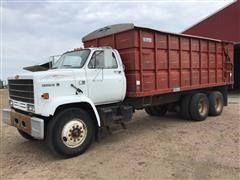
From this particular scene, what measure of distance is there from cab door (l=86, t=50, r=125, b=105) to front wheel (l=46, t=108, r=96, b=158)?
64 centimetres

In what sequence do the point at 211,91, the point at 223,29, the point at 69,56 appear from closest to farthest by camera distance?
1. the point at 69,56
2. the point at 211,91
3. the point at 223,29

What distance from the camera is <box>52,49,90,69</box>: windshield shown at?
6691 mm

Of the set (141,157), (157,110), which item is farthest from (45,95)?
(157,110)

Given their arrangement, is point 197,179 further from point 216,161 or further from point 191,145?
point 191,145

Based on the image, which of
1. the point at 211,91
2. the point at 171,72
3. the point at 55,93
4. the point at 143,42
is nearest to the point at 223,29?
the point at 211,91

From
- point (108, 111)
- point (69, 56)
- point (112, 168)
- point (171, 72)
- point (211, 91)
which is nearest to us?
point (112, 168)

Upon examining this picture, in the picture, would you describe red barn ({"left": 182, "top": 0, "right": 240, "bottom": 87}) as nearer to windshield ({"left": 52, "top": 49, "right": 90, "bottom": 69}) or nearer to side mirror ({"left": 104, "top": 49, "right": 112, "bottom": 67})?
side mirror ({"left": 104, "top": 49, "right": 112, "bottom": 67})

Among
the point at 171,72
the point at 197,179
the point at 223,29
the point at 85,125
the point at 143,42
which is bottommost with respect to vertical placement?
the point at 197,179

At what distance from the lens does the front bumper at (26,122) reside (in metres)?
5.61

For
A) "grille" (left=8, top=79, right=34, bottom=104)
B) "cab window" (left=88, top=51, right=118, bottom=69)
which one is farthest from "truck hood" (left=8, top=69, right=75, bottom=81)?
"cab window" (left=88, top=51, right=118, bottom=69)

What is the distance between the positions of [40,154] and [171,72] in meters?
4.54

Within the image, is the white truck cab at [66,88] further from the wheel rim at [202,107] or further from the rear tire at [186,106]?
the wheel rim at [202,107]

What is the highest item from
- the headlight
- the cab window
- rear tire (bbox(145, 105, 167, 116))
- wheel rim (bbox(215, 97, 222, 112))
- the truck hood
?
the cab window

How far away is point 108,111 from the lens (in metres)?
6.77
